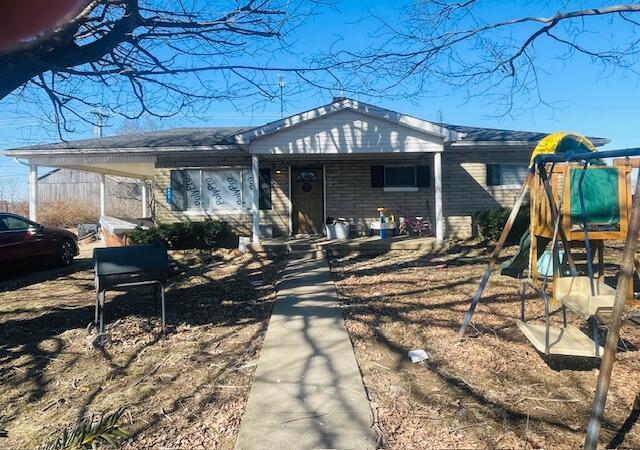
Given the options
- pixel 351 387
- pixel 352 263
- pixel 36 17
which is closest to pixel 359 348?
pixel 351 387

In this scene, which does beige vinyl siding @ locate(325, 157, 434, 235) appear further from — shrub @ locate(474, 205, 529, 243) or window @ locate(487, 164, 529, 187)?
window @ locate(487, 164, 529, 187)

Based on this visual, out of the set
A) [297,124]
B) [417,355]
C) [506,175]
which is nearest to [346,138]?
[297,124]

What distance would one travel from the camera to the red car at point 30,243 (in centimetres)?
966

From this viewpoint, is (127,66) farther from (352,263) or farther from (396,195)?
(396,195)

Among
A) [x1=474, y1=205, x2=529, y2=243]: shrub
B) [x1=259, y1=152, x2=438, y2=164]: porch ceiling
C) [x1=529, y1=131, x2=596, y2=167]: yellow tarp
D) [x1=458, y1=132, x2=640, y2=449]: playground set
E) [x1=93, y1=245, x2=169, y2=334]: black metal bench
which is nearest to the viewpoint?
[x1=458, y1=132, x2=640, y2=449]: playground set

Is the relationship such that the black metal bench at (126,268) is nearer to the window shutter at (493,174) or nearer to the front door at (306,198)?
the front door at (306,198)

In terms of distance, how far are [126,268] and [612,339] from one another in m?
4.52

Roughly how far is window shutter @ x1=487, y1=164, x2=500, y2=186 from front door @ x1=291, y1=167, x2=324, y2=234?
5152 millimetres

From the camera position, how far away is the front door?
13.4 metres

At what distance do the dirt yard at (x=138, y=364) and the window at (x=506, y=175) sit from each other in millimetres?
8801

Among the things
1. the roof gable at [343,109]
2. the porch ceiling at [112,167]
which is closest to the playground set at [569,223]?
the roof gable at [343,109]

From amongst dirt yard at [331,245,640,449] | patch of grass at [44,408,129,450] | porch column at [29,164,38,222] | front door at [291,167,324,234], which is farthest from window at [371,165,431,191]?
patch of grass at [44,408,129,450]

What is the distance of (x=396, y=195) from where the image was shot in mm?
13438

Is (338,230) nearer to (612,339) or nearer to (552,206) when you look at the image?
(552,206)
